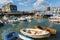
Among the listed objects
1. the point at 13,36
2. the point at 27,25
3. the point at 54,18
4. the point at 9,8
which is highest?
the point at 9,8

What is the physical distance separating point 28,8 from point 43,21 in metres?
0.35

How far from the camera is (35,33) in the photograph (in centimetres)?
221

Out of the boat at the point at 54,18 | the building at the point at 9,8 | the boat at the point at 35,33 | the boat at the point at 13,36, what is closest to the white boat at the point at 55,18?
the boat at the point at 54,18

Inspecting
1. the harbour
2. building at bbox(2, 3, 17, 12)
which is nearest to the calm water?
the harbour

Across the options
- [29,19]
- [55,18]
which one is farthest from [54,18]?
[29,19]

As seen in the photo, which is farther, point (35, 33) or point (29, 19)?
point (29, 19)

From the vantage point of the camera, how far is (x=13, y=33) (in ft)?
7.30

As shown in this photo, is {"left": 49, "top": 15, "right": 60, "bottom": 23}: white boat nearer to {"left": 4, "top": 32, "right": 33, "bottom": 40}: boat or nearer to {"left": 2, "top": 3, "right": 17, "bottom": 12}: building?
{"left": 4, "top": 32, "right": 33, "bottom": 40}: boat

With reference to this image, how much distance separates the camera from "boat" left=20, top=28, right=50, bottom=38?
2158mm

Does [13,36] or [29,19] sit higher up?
[29,19]

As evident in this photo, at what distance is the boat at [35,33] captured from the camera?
7.08 feet

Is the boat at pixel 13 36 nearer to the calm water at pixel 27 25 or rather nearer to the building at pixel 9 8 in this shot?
the calm water at pixel 27 25

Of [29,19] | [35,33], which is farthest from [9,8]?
[35,33]

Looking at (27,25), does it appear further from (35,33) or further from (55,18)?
(55,18)
